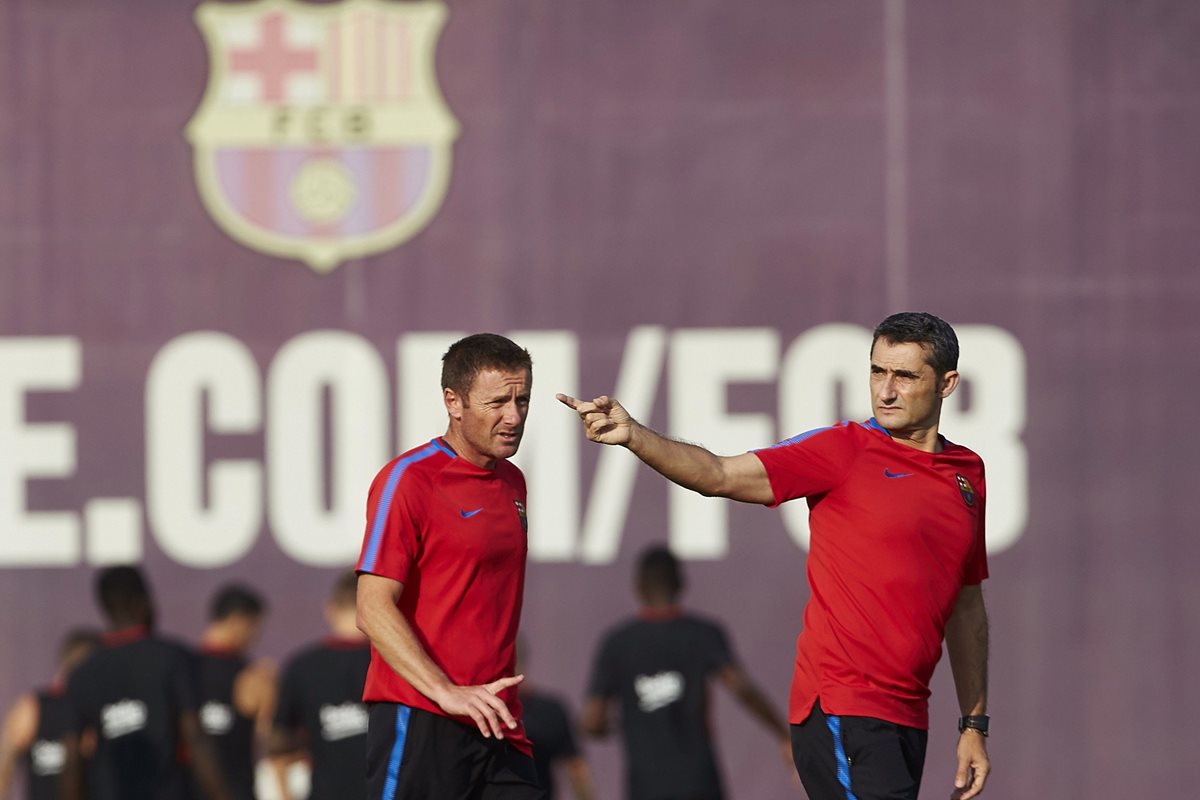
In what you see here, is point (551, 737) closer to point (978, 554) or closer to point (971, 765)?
point (971, 765)

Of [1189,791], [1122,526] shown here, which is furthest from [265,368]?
[1189,791]

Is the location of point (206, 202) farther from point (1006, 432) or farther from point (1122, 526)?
point (1122, 526)

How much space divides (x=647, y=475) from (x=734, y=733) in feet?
5.44

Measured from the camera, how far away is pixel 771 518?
11344mm

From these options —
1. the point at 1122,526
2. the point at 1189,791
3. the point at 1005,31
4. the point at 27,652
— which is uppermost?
the point at 1005,31

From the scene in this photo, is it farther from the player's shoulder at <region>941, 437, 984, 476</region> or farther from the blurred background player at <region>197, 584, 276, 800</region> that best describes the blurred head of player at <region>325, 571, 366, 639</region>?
the player's shoulder at <region>941, 437, 984, 476</region>

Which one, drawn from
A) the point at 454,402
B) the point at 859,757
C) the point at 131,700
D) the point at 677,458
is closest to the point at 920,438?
the point at 677,458

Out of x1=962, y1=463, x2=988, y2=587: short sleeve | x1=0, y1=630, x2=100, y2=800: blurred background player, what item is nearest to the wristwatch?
x1=962, y1=463, x2=988, y2=587: short sleeve

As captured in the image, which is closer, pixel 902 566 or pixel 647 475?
pixel 902 566

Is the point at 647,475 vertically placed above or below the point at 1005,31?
below

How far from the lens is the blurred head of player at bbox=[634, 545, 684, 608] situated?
8.93m

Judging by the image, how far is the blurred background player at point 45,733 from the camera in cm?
870

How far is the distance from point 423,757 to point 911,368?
183 cm

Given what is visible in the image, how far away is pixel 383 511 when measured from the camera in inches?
213
